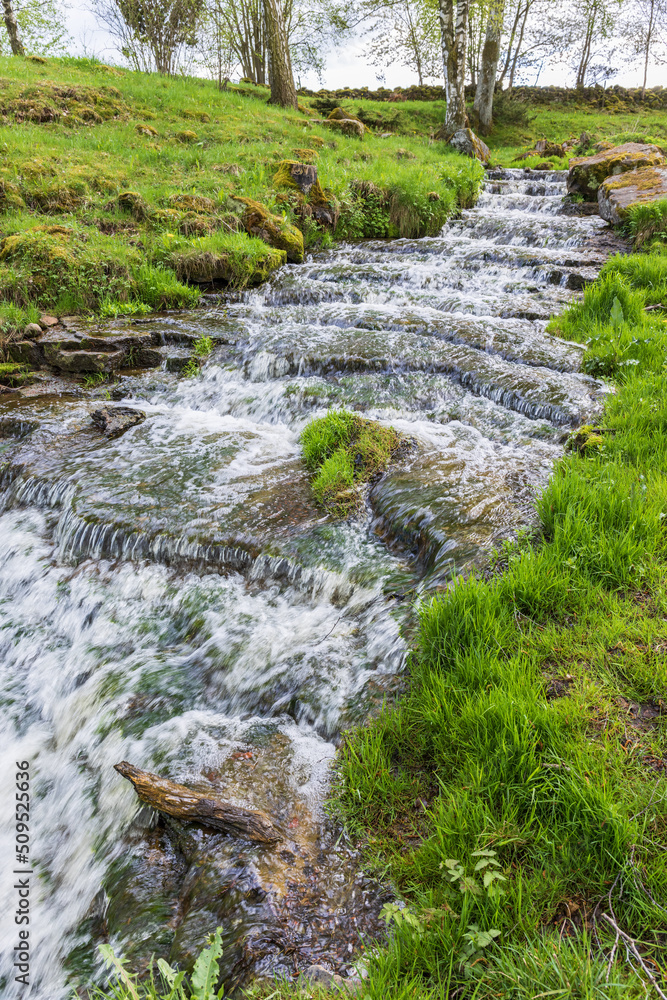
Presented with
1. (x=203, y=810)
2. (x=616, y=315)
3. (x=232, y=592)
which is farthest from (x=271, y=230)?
(x=203, y=810)

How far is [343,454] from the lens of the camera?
4754mm

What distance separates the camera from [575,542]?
9.70ft

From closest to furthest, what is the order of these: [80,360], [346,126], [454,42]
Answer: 1. [80,360]
2. [454,42]
3. [346,126]

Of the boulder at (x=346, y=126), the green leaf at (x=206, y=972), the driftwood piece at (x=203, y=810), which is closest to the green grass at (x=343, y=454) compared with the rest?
the driftwood piece at (x=203, y=810)

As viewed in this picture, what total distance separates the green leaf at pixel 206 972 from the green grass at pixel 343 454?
310cm

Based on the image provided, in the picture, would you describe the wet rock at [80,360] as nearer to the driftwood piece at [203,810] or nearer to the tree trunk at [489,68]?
the driftwood piece at [203,810]

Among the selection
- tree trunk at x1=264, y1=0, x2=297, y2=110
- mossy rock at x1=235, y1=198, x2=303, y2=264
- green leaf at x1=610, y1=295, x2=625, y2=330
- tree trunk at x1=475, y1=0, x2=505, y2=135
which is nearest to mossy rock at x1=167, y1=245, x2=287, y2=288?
mossy rock at x1=235, y1=198, x2=303, y2=264

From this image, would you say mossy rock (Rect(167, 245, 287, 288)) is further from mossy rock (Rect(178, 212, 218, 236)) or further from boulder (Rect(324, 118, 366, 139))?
boulder (Rect(324, 118, 366, 139))

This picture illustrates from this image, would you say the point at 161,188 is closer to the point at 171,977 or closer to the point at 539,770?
the point at 539,770

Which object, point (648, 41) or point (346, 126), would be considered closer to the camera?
point (346, 126)

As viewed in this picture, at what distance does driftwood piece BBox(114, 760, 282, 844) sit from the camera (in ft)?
7.34

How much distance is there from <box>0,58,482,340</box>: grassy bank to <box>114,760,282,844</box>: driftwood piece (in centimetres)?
737

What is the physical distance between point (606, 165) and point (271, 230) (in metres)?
8.64

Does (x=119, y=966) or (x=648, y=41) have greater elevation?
(x=648, y=41)
